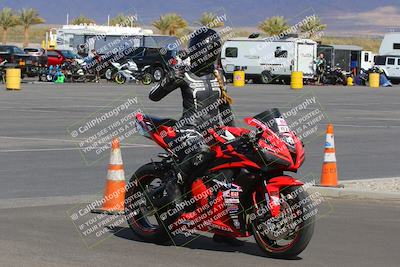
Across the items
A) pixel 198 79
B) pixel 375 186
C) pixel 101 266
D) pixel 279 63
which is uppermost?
pixel 198 79

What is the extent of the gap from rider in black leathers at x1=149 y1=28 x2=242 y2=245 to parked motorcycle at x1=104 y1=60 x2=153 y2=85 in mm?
42850

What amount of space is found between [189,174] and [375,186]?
178 inches

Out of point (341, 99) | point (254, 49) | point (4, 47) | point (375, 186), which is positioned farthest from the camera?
point (254, 49)

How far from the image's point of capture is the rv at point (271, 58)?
60969 mm

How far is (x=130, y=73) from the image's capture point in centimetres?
5347

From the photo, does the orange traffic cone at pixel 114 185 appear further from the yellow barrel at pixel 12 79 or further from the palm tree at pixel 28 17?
the palm tree at pixel 28 17

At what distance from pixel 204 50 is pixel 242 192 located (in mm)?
1482

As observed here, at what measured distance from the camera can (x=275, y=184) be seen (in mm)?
8273

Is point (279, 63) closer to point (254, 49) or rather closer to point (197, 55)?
point (254, 49)

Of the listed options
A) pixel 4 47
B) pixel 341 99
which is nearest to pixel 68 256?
pixel 341 99

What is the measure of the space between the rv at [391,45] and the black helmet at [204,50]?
6345 centimetres

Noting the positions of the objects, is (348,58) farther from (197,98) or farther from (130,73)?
(197,98)

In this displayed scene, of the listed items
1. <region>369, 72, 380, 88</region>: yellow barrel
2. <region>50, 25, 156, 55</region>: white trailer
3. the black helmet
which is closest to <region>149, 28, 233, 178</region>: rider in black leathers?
the black helmet

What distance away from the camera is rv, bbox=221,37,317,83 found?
200ft
